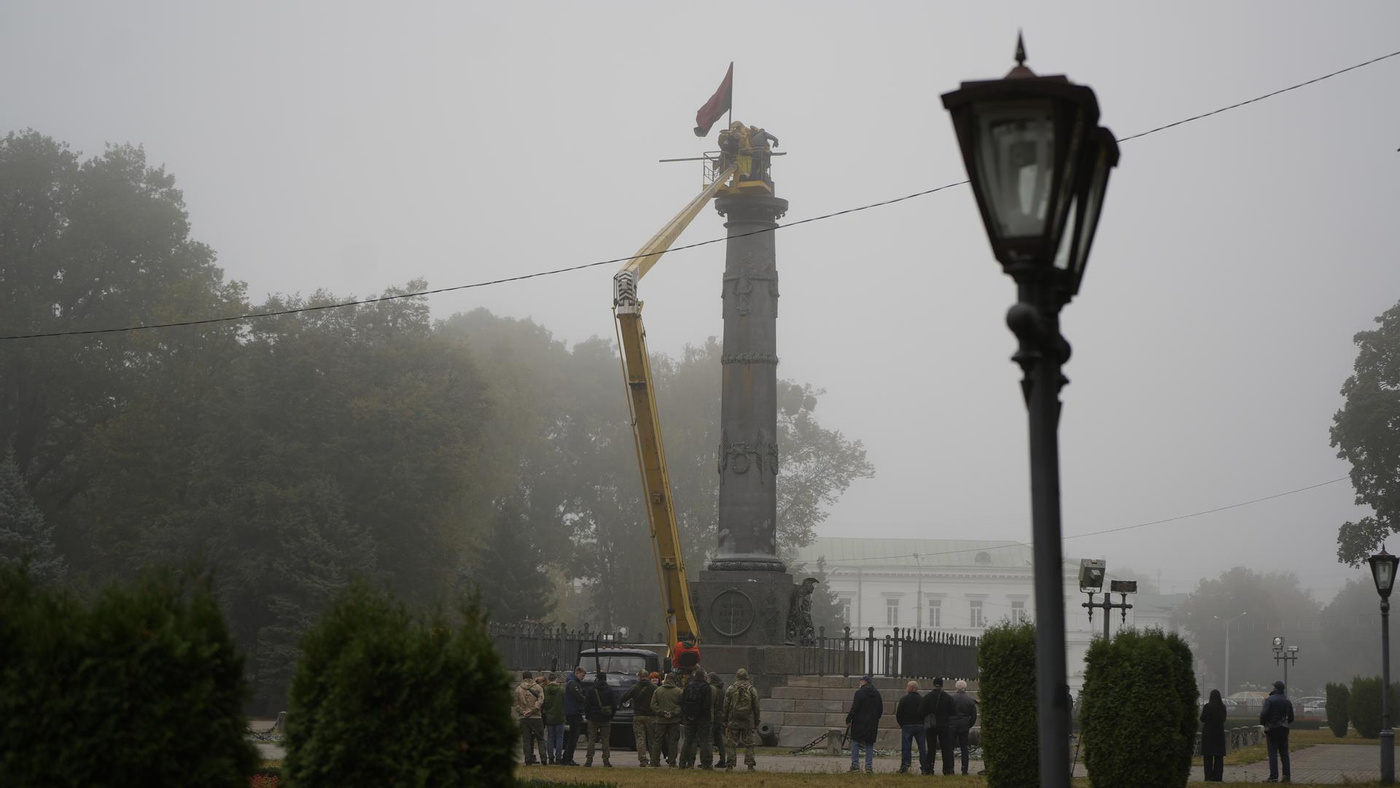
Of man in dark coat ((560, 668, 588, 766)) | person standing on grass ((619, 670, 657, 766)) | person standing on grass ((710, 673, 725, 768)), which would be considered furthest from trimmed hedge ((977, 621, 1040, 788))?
man in dark coat ((560, 668, 588, 766))

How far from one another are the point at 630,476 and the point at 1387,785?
4978 centimetres

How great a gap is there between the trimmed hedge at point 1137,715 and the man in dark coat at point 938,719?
807cm

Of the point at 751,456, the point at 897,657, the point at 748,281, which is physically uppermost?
the point at 748,281

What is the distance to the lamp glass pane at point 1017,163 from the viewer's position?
5.17 m

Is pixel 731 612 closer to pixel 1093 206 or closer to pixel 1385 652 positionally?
pixel 1385 652

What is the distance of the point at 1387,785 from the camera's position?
68.7 ft

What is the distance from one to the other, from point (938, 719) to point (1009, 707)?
25.4 ft

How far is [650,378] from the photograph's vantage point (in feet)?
101

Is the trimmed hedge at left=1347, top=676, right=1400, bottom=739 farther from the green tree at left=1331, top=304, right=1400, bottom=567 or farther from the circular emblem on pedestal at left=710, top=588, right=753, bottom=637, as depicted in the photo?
the circular emblem on pedestal at left=710, top=588, right=753, bottom=637

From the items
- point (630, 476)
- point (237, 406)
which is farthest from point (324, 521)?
point (630, 476)

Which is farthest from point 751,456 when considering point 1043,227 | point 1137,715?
point 1043,227

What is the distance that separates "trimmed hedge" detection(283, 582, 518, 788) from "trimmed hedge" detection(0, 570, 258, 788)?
1.41 ft

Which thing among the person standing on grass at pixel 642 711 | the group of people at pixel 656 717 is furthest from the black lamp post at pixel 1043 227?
the person standing on grass at pixel 642 711

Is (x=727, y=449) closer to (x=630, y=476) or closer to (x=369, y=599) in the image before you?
(x=369, y=599)
